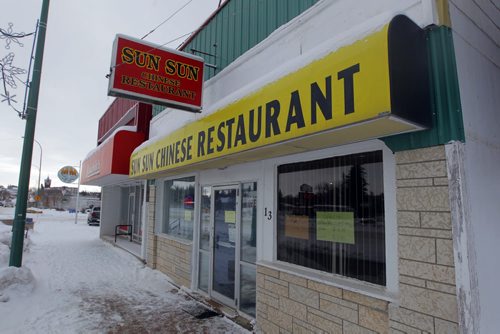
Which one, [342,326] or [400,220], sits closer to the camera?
[400,220]

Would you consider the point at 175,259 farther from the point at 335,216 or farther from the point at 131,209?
the point at 131,209

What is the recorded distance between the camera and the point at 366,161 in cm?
369

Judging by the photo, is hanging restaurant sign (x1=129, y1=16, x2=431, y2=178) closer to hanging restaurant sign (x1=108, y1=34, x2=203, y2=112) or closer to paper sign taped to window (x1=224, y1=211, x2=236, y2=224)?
hanging restaurant sign (x1=108, y1=34, x2=203, y2=112)

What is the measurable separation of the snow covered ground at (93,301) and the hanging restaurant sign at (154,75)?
3.53 metres

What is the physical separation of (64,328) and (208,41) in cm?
578

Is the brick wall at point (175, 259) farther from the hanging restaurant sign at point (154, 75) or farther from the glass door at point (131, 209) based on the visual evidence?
the glass door at point (131, 209)

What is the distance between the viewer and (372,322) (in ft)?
10.9

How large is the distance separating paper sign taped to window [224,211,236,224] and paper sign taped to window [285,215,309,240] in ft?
5.33

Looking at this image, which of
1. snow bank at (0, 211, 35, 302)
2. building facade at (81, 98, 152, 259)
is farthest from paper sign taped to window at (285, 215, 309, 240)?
building facade at (81, 98, 152, 259)

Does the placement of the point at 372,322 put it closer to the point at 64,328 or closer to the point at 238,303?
the point at 238,303

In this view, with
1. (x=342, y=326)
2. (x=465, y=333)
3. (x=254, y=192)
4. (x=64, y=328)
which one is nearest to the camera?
(x=465, y=333)

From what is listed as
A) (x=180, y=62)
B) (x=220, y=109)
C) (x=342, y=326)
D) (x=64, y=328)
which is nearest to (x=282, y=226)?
(x=342, y=326)

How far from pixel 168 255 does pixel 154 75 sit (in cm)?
480

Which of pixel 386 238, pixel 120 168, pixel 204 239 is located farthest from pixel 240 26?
pixel 120 168
